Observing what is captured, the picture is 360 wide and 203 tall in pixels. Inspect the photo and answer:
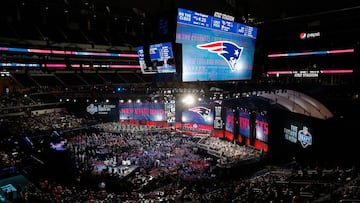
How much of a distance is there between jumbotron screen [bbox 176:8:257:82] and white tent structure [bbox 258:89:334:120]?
9.63 feet

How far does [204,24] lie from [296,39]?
30500mm

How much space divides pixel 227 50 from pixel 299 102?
7638 mm

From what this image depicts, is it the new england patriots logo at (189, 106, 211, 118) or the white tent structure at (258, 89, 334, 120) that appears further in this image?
the new england patriots logo at (189, 106, 211, 118)

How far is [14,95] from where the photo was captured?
31828mm

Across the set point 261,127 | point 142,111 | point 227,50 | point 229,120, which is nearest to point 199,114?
point 229,120

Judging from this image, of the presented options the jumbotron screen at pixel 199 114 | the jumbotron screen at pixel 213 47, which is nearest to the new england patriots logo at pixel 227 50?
the jumbotron screen at pixel 213 47

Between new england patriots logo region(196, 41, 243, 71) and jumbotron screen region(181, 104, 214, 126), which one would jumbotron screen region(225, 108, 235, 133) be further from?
new england patriots logo region(196, 41, 243, 71)

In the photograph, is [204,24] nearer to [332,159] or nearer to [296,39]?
[332,159]

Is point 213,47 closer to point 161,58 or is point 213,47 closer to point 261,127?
point 161,58

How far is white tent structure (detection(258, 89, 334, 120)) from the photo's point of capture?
2378 centimetres

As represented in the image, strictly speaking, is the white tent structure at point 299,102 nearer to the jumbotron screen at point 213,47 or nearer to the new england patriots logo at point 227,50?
the jumbotron screen at point 213,47

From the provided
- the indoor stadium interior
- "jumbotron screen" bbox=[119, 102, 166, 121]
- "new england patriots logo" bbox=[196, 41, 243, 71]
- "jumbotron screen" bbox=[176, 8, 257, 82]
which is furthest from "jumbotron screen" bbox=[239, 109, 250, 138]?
"jumbotron screen" bbox=[119, 102, 166, 121]

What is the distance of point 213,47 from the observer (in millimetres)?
21641

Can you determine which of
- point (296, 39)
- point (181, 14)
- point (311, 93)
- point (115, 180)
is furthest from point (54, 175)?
point (296, 39)
